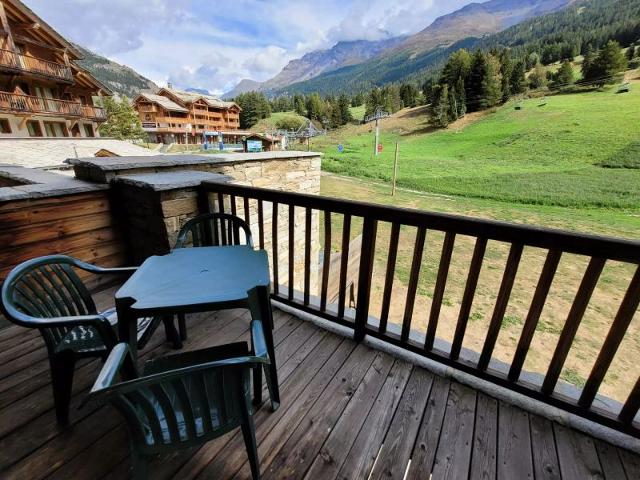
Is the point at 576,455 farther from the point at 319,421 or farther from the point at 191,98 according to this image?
the point at 191,98

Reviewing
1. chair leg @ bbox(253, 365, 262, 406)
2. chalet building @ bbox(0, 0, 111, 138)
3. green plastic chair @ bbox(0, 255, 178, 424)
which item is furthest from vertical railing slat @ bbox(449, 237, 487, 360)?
chalet building @ bbox(0, 0, 111, 138)

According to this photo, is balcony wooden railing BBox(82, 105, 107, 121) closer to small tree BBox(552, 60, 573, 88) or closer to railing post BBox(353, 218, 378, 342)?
railing post BBox(353, 218, 378, 342)

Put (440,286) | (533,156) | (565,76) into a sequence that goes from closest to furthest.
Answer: (440,286) < (533,156) < (565,76)

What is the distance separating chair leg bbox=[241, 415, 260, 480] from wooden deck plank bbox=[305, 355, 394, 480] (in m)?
0.26

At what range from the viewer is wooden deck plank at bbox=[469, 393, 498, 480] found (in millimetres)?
1294

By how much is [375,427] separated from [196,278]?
117 cm

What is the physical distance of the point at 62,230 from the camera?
237 centimetres

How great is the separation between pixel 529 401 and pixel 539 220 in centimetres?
1205

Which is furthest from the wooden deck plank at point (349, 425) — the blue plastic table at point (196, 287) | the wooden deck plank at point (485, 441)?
the wooden deck plank at point (485, 441)

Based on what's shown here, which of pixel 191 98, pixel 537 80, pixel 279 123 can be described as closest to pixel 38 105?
pixel 191 98

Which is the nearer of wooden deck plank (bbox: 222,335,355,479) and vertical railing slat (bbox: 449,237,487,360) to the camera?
wooden deck plank (bbox: 222,335,355,479)

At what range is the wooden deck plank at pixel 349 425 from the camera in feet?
4.28

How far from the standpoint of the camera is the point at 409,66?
158m

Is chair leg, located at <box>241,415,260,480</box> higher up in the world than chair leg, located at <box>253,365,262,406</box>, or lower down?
higher up
